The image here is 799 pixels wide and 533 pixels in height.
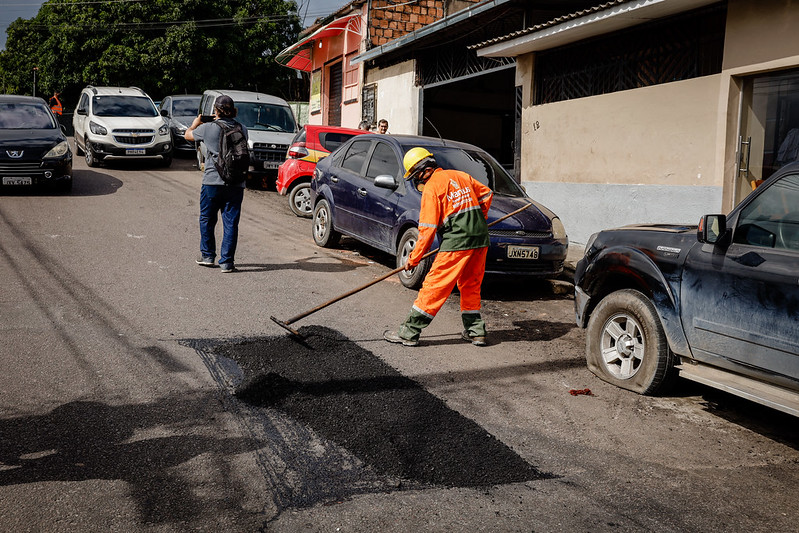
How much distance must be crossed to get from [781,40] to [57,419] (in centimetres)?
889

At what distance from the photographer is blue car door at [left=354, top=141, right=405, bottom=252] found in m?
8.95

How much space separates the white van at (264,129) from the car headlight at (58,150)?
2.73 m

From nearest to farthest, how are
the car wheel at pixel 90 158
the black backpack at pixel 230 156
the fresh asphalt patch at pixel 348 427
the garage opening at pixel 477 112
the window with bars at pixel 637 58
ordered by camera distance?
the fresh asphalt patch at pixel 348 427 → the black backpack at pixel 230 156 → the window with bars at pixel 637 58 → the car wheel at pixel 90 158 → the garage opening at pixel 477 112

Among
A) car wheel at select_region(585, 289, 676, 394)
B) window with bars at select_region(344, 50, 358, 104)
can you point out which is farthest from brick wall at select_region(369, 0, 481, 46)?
car wheel at select_region(585, 289, 676, 394)

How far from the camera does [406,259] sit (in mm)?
8547

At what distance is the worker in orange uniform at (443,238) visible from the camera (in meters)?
6.09

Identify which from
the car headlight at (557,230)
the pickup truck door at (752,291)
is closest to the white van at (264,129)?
the car headlight at (557,230)

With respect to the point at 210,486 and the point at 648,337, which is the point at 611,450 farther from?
the point at 210,486

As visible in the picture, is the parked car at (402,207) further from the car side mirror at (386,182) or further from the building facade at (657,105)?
the building facade at (657,105)

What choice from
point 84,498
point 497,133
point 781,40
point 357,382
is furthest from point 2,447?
point 497,133

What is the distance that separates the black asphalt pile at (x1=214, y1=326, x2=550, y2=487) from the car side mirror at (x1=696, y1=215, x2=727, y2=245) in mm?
1905

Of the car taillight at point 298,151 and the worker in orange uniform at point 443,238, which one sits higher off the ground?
the car taillight at point 298,151

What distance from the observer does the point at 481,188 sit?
6.46m

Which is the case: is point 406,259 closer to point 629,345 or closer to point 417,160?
point 417,160
